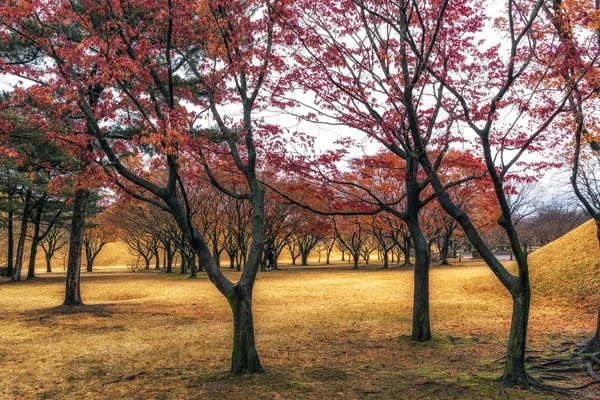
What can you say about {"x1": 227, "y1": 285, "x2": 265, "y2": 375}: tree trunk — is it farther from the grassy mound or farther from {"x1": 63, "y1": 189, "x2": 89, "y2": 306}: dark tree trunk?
the grassy mound

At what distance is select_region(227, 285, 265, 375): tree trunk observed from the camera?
18.8ft

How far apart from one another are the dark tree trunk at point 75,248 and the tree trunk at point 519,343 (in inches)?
511

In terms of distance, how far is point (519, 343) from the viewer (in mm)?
5055

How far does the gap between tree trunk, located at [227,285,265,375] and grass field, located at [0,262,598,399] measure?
0.71 feet

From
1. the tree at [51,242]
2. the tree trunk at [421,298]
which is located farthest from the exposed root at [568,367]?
the tree at [51,242]

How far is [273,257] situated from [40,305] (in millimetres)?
28546

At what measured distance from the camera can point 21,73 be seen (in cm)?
706

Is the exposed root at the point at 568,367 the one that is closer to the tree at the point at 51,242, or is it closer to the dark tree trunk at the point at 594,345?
the dark tree trunk at the point at 594,345

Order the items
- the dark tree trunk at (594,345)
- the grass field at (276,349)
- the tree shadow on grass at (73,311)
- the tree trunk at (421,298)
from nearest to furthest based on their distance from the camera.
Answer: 1. the grass field at (276,349)
2. the dark tree trunk at (594,345)
3. the tree trunk at (421,298)
4. the tree shadow on grass at (73,311)

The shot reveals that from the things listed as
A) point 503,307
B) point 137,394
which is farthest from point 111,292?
point 503,307

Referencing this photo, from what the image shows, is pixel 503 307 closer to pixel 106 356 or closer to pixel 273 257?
pixel 106 356

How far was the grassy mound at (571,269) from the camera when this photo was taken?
12312 mm

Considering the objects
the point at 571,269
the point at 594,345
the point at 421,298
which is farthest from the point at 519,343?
the point at 571,269

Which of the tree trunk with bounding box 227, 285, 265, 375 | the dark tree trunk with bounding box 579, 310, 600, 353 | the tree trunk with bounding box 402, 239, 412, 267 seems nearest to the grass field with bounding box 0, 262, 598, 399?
the tree trunk with bounding box 227, 285, 265, 375
